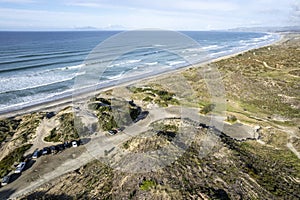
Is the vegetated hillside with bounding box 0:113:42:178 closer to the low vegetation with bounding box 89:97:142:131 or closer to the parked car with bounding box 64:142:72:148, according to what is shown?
the parked car with bounding box 64:142:72:148

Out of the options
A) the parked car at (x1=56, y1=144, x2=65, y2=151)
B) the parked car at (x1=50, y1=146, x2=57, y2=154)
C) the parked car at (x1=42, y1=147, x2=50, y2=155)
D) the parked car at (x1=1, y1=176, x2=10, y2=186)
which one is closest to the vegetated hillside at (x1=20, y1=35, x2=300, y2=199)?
the parked car at (x1=1, y1=176, x2=10, y2=186)

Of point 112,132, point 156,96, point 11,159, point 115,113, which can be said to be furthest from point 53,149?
point 156,96

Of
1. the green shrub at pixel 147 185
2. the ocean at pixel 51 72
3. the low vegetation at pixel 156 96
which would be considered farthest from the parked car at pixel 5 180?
the low vegetation at pixel 156 96

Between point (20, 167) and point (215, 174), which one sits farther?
point (20, 167)

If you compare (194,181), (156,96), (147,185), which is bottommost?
(156,96)

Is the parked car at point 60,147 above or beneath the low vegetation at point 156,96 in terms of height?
above

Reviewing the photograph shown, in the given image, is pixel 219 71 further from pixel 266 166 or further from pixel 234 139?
pixel 266 166

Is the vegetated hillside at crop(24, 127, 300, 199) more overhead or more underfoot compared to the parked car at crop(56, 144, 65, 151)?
more overhead

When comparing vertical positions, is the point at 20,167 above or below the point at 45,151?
above

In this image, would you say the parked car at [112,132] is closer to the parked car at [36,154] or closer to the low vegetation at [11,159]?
the parked car at [36,154]

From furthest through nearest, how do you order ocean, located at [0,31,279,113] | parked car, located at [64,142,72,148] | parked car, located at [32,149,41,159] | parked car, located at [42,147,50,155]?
ocean, located at [0,31,279,113] → parked car, located at [64,142,72,148] → parked car, located at [42,147,50,155] → parked car, located at [32,149,41,159]

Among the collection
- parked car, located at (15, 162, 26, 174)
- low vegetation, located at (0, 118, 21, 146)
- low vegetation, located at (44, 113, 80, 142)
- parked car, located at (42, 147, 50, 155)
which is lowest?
low vegetation, located at (0, 118, 21, 146)

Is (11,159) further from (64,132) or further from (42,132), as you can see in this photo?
(64,132)
